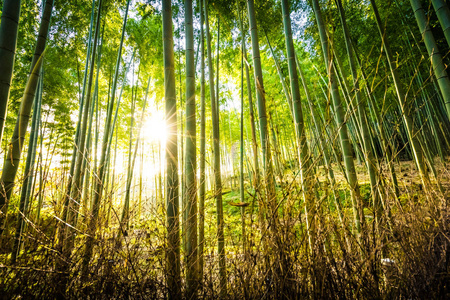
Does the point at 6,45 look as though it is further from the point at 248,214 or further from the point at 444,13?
the point at 444,13

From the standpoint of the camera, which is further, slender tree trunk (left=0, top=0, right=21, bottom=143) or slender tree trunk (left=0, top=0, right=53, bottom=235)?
slender tree trunk (left=0, top=0, right=53, bottom=235)

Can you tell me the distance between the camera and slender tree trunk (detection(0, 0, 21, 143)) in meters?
0.95

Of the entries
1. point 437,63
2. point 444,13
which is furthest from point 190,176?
point 444,13

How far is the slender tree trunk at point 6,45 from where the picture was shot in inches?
37.3

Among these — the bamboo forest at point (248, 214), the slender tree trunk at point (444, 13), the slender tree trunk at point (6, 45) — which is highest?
the slender tree trunk at point (444, 13)

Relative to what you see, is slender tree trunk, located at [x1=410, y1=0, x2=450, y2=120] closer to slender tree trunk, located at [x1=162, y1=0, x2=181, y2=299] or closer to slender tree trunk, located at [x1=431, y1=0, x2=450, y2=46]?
→ slender tree trunk, located at [x1=431, y1=0, x2=450, y2=46]

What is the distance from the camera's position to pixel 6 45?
957mm

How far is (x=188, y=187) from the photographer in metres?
1.53

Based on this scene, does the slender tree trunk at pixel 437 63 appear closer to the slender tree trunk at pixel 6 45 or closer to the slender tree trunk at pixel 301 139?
the slender tree trunk at pixel 301 139

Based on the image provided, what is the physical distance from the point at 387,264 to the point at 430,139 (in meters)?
8.88

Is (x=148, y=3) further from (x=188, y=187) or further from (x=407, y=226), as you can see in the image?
(x=407, y=226)

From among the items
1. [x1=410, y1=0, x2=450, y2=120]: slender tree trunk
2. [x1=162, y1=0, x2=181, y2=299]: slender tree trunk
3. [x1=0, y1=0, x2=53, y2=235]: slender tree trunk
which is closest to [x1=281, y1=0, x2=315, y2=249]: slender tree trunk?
[x1=162, y1=0, x2=181, y2=299]: slender tree trunk

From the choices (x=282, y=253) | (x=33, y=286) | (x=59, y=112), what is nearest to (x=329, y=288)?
(x=282, y=253)

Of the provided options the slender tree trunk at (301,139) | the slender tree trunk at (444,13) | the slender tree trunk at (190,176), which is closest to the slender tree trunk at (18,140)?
the slender tree trunk at (190,176)
